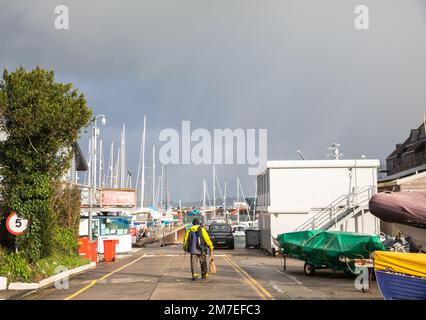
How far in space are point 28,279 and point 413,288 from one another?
37.9ft

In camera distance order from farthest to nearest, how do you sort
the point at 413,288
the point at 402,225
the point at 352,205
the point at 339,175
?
the point at 339,175 → the point at 352,205 → the point at 402,225 → the point at 413,288

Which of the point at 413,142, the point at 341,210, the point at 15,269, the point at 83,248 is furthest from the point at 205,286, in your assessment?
the point at 413,142

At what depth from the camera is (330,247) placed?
17688mm

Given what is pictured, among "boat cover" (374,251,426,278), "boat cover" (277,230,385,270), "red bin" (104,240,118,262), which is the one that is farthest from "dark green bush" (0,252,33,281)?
"boat cover" (374,251,426,278)

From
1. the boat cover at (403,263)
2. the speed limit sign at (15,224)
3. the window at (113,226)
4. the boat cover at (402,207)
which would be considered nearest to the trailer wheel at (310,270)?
the boat cover at (402,207)

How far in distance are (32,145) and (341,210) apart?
17.9m

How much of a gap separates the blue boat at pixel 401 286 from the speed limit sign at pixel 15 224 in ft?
37.3

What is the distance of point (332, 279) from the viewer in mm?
17844

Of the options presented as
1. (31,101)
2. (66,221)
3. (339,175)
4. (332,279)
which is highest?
(31,101)

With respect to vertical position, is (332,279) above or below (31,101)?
below

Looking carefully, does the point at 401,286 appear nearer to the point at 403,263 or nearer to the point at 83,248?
the point at 403,263
